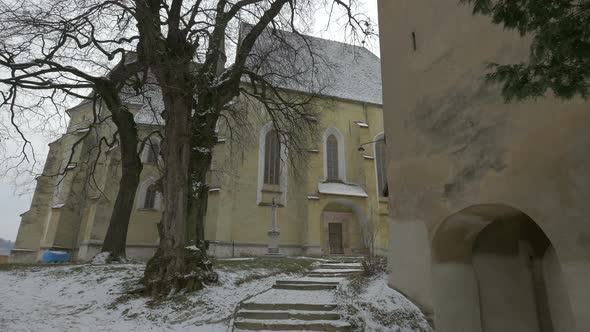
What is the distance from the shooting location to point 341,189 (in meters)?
19.0

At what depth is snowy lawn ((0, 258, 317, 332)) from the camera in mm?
6227

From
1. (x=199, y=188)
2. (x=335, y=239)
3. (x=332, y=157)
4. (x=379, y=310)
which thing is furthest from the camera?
(x=332, y=157)

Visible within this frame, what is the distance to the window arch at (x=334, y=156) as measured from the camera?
2012cm

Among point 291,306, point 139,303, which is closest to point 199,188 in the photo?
point 139,303

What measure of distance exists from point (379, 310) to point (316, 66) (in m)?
8.97

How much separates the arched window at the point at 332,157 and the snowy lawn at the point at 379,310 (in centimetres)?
1277

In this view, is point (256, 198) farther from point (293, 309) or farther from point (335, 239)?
point (293, 309)

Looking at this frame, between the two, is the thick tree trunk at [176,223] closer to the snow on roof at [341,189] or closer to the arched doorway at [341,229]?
the snow on roof at [341,189]

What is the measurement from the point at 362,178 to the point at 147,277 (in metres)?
14.0

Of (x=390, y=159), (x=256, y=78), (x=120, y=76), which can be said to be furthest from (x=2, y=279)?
(x=390, y=159)

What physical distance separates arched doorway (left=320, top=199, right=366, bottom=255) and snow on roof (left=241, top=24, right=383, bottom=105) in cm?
627

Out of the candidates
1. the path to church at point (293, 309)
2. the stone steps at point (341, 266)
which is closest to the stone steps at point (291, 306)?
the path to church at point (293, 309)

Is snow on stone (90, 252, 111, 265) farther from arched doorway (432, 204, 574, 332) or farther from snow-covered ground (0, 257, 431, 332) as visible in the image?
arched doorway (432, 204, 574, 332)

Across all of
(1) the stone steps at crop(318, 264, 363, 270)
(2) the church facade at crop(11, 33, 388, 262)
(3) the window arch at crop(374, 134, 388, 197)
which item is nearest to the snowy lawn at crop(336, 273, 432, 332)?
(1) the stone steps at crop(318, 264, 363, 270)
